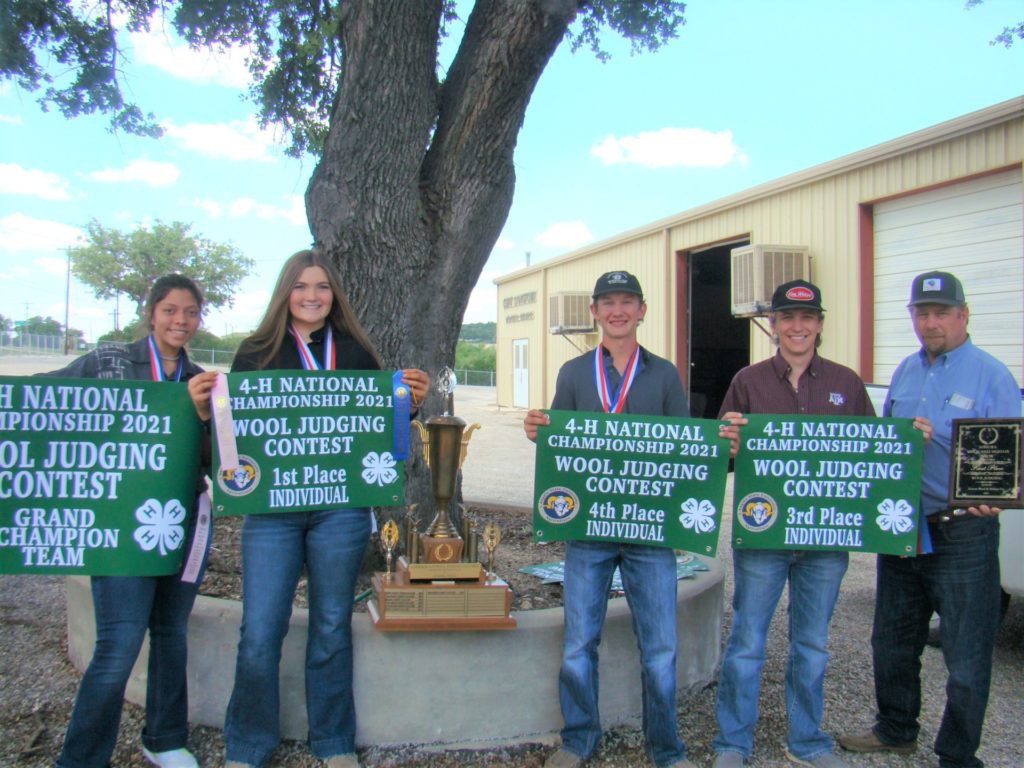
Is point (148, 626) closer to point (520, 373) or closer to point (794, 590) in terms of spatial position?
point (794, 590)

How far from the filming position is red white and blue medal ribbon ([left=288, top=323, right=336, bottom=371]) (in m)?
3.37

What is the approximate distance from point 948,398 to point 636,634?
63.7 inches

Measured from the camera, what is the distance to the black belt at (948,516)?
330cm

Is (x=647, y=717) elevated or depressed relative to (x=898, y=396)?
depressed

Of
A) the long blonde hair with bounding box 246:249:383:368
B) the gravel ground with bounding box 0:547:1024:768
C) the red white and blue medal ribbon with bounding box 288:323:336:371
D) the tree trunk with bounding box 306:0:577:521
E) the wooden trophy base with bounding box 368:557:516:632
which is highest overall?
the tree trunk with bounding box 306:0:577:521

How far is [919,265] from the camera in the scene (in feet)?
34.1

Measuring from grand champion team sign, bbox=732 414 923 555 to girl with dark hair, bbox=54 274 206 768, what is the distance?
2.25m

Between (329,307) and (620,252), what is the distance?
15644 millimetres

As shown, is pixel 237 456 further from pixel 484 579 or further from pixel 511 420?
pixel 511 420

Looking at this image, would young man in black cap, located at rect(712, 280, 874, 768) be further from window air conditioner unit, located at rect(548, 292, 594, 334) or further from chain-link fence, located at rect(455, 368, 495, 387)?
chain-link fence, located at rect(455, 368, 495, 387)

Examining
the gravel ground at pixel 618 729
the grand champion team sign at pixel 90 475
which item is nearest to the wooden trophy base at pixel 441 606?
the gravel ground at pixel 618 729

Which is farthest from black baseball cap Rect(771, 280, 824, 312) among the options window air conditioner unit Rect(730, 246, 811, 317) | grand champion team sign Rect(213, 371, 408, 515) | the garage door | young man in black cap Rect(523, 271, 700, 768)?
window air conditioner unit Rect(730, 246, 811, 317)

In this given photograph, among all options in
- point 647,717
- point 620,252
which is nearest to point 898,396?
point 647,717

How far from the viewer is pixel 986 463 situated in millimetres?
3242
